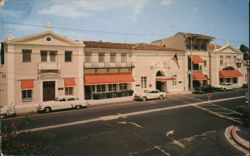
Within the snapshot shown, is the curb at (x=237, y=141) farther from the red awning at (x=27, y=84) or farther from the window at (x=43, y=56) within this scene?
the window at (x=43, y=56)

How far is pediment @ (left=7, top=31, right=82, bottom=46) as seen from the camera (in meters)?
15.8

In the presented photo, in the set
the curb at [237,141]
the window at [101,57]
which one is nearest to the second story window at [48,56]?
the window at [101,57]

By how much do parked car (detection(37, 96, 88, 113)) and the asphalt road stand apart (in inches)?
111

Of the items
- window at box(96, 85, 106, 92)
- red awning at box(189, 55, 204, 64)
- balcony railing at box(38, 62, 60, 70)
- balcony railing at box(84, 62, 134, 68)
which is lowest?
window at box(96, 85, 106, 92)

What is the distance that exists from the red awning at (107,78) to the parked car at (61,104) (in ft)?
12.2

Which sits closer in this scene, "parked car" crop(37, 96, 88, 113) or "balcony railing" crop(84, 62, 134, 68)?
"parked car" crop(37, 96, 88, 113)

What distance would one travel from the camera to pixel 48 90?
65.8ft

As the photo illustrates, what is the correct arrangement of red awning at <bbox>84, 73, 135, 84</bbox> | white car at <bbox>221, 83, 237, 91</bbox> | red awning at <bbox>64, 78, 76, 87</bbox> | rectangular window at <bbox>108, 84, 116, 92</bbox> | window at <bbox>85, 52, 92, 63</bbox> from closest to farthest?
red awning at <bbox>64, 78, 76, 87</bbox>, red awning at <bbox>84, 73, 135, 84</bbox>, window at <bbox>85, 52, 92, 63</bbox>, rectangular window at <bbox>108, 84, 116, 92</bbox>, white car at <bbox>221, 83, 237, 91</bbox>

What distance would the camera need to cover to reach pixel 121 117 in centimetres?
1622

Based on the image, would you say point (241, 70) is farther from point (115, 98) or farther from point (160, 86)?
point (115, 98)

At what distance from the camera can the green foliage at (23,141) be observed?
7109 mm

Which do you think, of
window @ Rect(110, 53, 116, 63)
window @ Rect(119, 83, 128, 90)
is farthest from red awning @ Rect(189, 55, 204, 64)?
window @ Rect(110, 53, 116, 63)

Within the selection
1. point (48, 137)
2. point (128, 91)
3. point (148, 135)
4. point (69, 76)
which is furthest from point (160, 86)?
point (48, 137)

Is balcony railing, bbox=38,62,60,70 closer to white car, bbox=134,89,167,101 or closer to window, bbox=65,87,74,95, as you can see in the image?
window, bbox=65,87,74,95
